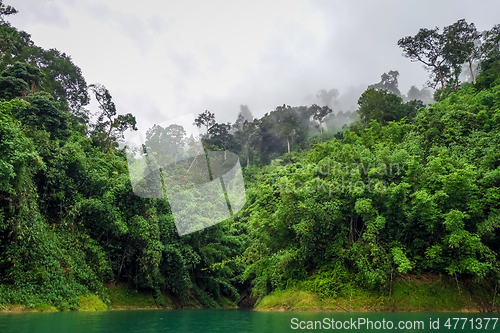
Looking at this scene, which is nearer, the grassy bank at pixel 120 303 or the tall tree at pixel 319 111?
the grassy bank at pixel 120 303

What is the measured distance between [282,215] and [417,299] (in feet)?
24.3

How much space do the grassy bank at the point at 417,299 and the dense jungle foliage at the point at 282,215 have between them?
47 centimetres

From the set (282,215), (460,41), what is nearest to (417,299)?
(282,215)

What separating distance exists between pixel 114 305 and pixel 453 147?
20512 mm

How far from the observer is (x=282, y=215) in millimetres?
19281

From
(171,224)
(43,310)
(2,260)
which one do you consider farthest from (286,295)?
(2,260)

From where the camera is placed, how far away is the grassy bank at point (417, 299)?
1638 cm

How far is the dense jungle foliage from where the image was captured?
15141mm

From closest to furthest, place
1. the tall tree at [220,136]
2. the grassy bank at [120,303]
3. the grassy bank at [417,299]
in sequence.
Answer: the grassy bank at [120,303]
the grassy bank at [417,299]
the tall tree at [220,136]

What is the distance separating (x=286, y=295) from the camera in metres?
19.0

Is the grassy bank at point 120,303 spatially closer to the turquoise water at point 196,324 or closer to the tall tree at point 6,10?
the turquoise water at point 196,324

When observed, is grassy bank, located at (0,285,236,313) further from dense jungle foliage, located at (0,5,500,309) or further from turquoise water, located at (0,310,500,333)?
turquoise water, located at (0,310,500,333)

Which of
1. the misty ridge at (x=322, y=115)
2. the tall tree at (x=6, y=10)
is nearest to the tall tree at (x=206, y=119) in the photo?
the misty ridge at (x=322, y=115)

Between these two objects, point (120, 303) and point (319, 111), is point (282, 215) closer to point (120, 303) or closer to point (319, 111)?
point (120, 303)
